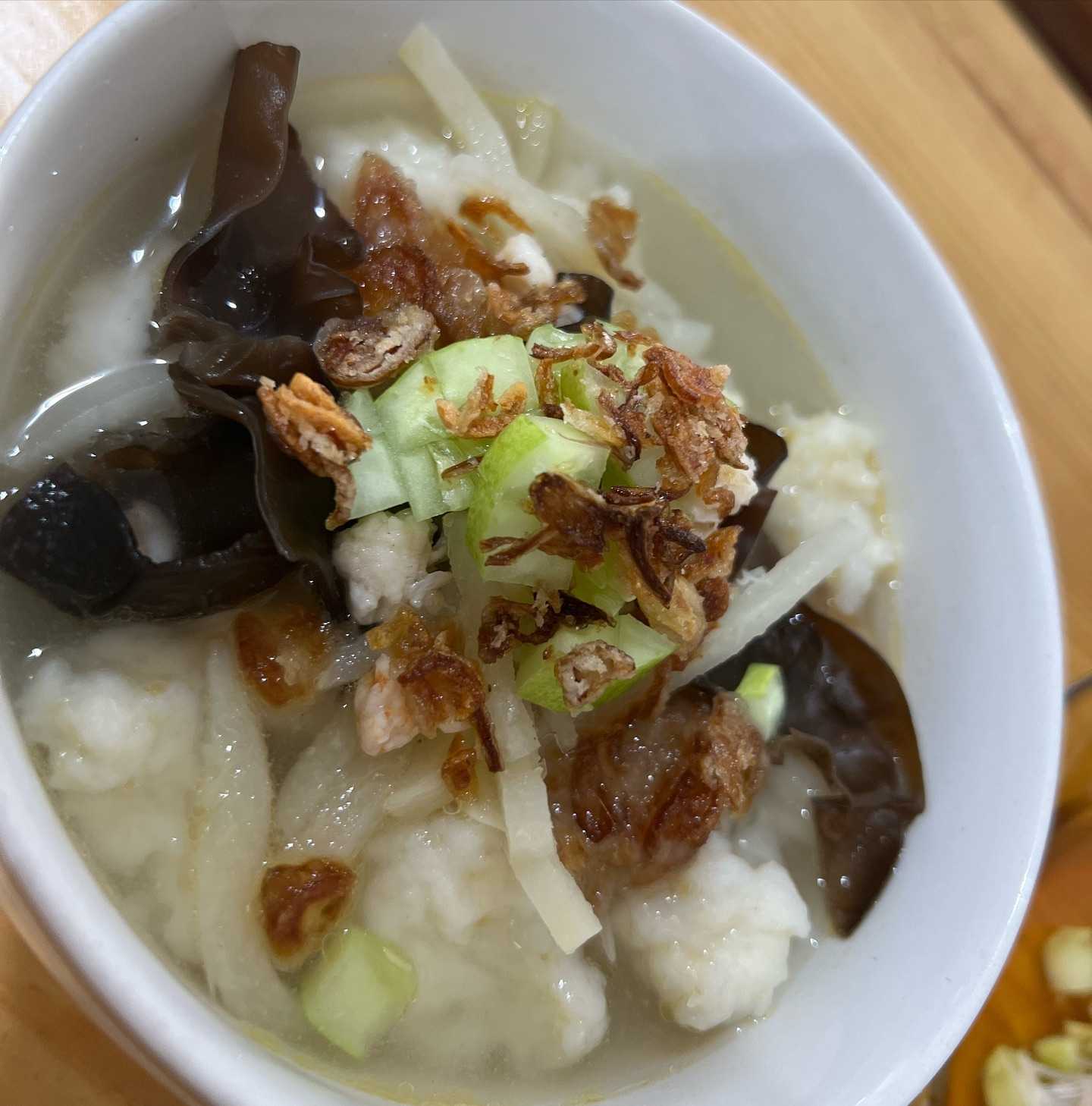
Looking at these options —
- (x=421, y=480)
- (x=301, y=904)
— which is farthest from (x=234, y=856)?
(x=421, y=480)

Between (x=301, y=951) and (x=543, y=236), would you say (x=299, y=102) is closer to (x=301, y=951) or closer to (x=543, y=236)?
(x=543, y=236)

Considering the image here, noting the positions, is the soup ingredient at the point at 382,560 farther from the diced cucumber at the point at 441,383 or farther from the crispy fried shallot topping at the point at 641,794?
the crispy fried shallot topping at the point at 641,794

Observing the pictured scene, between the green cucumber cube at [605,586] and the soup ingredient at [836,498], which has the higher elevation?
the green cucumber cube at [605,586]

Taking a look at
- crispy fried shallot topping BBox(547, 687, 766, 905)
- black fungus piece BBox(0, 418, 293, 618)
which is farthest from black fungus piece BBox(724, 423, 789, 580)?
black fungus piece BBox(0, 418, 293, 618)

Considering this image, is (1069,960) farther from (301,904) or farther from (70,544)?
(70,544)

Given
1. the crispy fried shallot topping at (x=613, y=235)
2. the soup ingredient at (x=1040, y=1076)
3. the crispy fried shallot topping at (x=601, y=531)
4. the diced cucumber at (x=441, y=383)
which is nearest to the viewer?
the crispy fried shallot topping at (x=601, y=531)

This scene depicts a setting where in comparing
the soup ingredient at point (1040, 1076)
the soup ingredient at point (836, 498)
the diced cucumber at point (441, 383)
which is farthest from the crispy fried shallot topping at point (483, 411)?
the soup ingredient at point (1040, 1076)

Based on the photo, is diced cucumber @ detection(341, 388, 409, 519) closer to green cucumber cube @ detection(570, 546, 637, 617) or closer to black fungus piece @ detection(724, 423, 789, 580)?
green cucumber cube @ detection(570, 546, 637, 617)

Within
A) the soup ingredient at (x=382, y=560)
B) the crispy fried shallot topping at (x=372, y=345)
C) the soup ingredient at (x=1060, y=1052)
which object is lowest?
the soup ingredient at (x=1060, y=1052)
